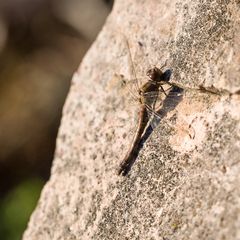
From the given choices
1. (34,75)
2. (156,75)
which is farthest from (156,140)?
(34,75)

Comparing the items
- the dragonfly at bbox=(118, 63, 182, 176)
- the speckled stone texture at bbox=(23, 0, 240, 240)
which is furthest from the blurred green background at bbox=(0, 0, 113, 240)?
the dragonfly at bbox=(118, 63, 182, 176)

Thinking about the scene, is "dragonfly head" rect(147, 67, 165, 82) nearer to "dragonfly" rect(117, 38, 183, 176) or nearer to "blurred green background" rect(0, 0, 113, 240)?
"dragonfly" rect(117, 38, 183, 176)

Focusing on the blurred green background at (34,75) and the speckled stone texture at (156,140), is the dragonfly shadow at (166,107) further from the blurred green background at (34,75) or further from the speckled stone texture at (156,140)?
the blurred green background at (34,75)

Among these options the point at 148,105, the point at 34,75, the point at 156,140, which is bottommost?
the point at 156,140

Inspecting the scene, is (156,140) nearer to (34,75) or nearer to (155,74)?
(155,74)

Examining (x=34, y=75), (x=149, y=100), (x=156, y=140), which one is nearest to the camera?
(x=156, y=140)

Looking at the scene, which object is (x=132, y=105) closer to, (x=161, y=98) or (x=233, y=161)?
(x=161, y=98)

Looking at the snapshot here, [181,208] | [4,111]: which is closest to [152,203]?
[181,208]
